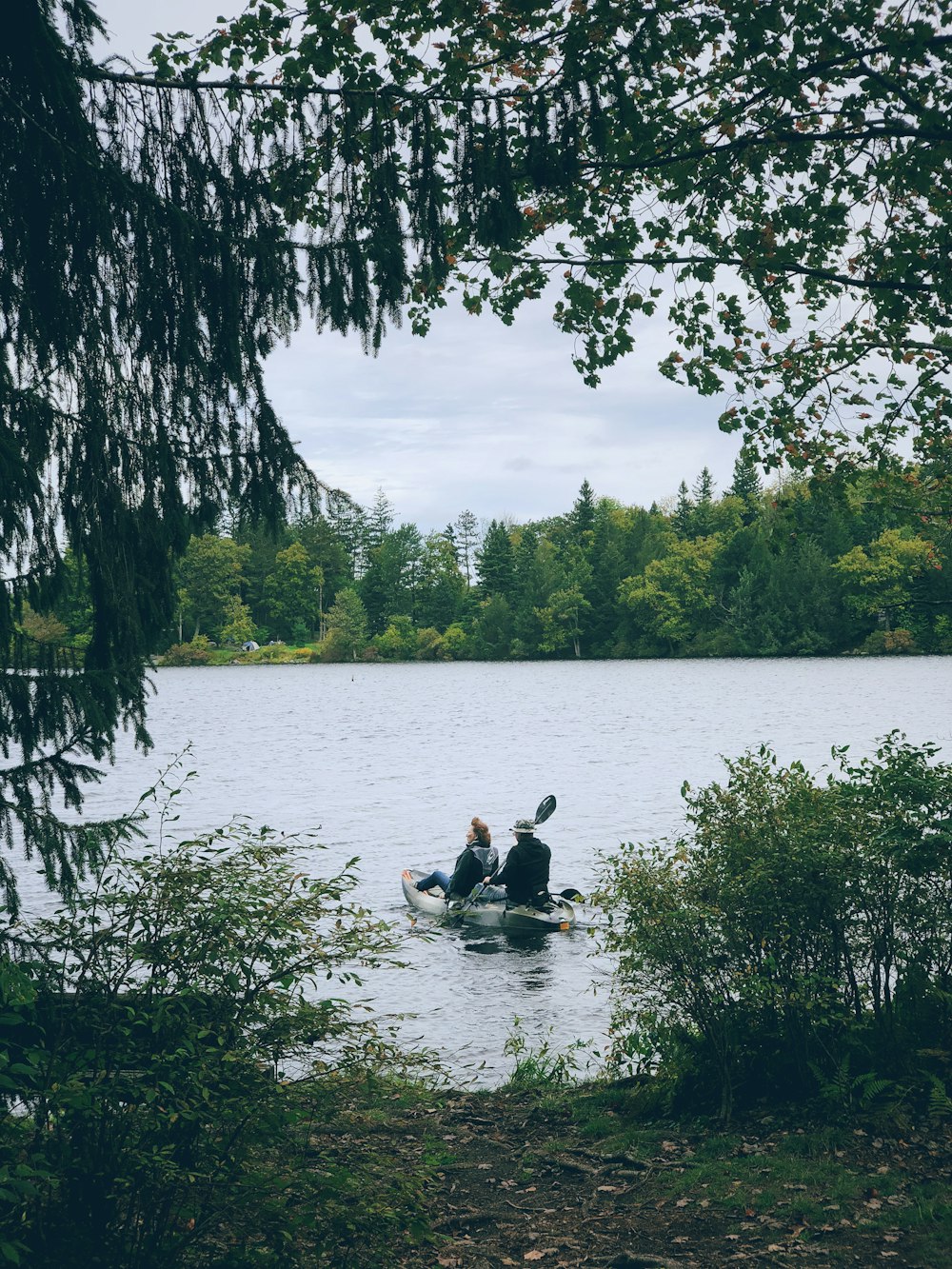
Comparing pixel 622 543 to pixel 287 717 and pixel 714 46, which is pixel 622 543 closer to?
pixel 287 717

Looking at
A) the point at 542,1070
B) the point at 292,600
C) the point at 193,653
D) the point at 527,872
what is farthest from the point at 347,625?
the point at 542,1070

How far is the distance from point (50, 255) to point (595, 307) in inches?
159

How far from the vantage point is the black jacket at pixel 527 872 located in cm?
1603

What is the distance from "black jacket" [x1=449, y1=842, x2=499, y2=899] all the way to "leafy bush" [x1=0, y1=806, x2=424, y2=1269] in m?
12.2

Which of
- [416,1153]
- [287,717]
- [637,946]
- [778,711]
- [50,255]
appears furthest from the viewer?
[287,717]

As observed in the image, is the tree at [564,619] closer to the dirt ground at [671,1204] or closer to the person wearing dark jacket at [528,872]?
the person wearing dark jacket at [528,872]

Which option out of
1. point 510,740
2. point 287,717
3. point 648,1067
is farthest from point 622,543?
point 648,1067

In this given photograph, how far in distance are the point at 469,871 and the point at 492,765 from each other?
24342mm

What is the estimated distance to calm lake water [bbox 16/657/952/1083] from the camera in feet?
47.4

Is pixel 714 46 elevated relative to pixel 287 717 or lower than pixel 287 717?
elevated

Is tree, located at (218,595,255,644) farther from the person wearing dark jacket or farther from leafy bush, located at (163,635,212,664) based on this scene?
the person wearing dark jacket

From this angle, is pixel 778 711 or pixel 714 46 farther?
pixel 778 711

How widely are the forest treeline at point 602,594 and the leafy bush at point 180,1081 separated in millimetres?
76618

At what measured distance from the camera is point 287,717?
216ft
